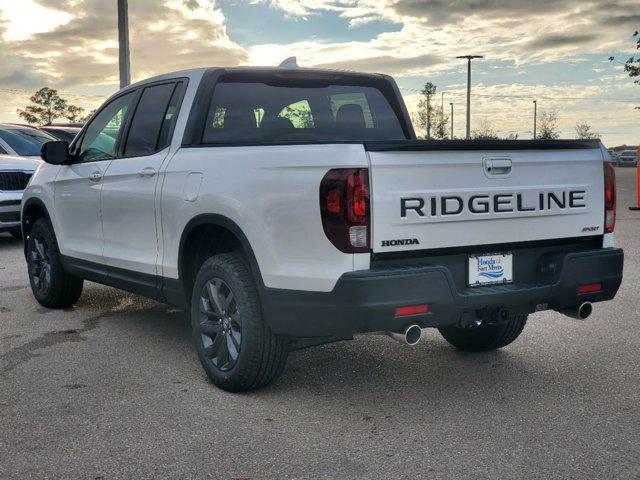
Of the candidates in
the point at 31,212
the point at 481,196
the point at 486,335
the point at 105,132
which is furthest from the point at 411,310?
the point at 31,212

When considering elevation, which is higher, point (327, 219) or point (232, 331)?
point (327, 219)

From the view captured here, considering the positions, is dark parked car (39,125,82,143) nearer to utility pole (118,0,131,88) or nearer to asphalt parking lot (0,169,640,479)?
utility pole (118,0,131,88)

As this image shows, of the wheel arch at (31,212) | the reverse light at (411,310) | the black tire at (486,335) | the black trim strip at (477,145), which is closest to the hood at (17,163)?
the wheel arch at (31,212)

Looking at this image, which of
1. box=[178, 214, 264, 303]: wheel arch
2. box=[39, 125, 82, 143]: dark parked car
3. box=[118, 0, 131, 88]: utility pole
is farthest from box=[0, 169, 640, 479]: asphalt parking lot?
box=[118, 0, 131, 88]: utility pole

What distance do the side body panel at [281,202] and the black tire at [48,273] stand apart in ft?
9.01

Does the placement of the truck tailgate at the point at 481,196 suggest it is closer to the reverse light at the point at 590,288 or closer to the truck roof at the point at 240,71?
the reverse light at the point at 590,288

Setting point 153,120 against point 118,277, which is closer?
point 153,120

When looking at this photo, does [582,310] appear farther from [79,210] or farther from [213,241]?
[79,210]

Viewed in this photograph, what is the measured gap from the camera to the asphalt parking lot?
11.6ft

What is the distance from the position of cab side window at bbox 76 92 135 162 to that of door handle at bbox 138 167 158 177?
70cm

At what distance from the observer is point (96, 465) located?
3.53 m

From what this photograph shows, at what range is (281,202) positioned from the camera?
13.2 feet

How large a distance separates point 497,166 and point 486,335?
5.25 ft

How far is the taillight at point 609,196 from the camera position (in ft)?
15.3
